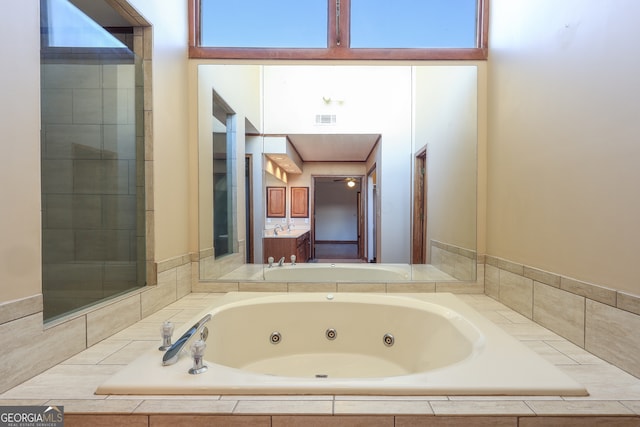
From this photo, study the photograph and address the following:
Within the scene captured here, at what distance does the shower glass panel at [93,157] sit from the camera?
4.39ft

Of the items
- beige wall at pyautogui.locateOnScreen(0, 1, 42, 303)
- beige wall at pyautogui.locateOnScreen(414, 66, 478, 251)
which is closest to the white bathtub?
beige wall at pyautogui.locateOnScreen(414, 66, 478, 251)

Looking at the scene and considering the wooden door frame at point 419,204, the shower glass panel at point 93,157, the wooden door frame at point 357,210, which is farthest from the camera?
the wooden door frame at point 357,210

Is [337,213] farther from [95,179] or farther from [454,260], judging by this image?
[95,179]

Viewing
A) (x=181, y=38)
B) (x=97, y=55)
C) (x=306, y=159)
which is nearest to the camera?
(x=97, y=55)

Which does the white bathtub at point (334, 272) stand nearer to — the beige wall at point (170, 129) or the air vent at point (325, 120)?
the beige wall at point (170, 129)

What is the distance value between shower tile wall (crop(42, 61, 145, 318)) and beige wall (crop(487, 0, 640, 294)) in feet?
6.81

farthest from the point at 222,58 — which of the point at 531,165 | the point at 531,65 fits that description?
the point at 531,165

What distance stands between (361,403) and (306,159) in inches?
94.2

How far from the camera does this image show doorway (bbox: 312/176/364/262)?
3.03 m

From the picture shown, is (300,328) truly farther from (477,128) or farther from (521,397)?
(477,128)

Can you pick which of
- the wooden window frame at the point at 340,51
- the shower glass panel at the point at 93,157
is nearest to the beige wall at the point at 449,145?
the wooden window frame at the point at 340,51

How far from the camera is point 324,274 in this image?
230 cm

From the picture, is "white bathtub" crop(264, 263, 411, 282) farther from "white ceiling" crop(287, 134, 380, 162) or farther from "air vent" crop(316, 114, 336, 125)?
"air vent" crop(316, 114, 336, 125)

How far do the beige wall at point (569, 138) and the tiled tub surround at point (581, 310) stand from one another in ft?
0.18
